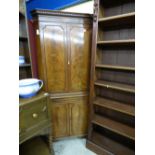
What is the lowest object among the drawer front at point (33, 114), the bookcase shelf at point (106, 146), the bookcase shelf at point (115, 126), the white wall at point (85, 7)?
the bookcase shelf at point (106, 146)

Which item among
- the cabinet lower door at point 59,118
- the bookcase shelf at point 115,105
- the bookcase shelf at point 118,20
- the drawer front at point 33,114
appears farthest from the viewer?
the cabinet lower door at point 59,118

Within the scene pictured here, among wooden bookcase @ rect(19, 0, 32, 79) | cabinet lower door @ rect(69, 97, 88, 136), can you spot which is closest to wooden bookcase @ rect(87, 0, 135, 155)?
cabinet lower door @ rect(69, 97, 88, 136)

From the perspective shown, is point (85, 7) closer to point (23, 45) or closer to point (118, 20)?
point (118, 20)

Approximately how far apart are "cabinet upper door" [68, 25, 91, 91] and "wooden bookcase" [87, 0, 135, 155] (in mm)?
177

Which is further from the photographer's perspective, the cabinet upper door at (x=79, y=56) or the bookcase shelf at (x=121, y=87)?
the cabinet upper door at (x=79, y=56)

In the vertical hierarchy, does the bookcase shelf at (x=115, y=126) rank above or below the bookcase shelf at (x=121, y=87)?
below

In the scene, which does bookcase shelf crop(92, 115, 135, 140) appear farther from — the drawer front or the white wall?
the white wall

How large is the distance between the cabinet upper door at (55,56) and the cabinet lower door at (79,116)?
0.30 meters

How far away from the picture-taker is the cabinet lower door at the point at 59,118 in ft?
6.48

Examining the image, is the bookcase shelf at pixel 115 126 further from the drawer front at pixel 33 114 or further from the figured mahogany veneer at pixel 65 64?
the drawer front at pixel 33 114

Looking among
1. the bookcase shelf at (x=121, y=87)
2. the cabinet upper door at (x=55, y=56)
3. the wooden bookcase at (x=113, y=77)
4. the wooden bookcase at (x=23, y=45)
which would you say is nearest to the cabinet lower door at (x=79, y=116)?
the wooden bookcase at (x=113, y=77)

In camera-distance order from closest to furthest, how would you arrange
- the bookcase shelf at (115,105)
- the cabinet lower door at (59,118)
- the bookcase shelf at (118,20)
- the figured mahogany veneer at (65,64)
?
the bookcase shelf at (118,20) < the bookcase shelf at (115,105) < the figured mahogany veneer at (65,64) < the cabinet lower door at (59,118)
